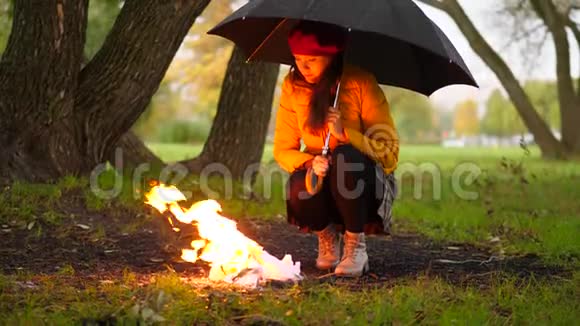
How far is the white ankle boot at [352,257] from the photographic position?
14.9 ft

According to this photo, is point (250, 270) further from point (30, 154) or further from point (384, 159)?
point (30, 154)

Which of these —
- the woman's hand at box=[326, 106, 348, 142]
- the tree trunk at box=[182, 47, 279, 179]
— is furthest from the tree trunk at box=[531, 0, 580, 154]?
the woman's hand at box=[326, 106, 348, 142]

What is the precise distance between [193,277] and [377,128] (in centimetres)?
124

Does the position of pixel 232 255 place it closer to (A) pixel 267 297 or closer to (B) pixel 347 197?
(A) pixel 267 297

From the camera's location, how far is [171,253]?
17.5 feet

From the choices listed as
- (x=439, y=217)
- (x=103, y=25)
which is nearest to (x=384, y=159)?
(x=439, y=217)

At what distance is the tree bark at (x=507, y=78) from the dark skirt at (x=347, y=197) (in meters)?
11.6

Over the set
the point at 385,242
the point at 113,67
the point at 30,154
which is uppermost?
the point at 113,67

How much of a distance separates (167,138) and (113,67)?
28.7 meters

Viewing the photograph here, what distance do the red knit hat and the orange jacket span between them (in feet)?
0.63

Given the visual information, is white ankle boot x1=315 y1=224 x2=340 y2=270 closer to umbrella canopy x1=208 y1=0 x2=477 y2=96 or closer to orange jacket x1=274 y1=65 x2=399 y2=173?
orange jacket x1=274 y1=65 x2=399 y2=173

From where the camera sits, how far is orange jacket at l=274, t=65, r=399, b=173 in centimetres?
448

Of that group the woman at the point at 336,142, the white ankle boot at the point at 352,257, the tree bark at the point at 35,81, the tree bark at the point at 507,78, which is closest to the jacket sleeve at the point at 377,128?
the woman at the point at 336,142

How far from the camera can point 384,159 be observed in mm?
4520
